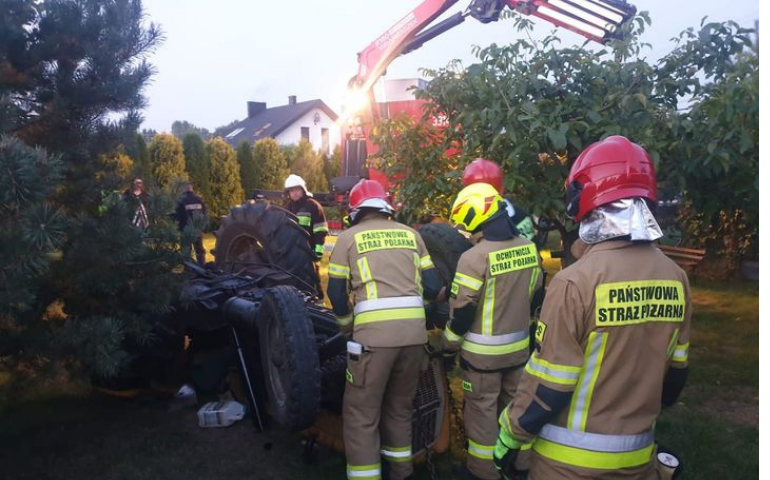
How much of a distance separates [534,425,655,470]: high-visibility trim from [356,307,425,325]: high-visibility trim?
1.51 meters

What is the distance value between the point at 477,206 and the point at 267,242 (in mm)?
2733

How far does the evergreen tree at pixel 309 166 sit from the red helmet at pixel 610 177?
780 inches

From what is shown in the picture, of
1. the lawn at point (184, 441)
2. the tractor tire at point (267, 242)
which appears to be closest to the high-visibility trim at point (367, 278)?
the lawn at point (184, 441)

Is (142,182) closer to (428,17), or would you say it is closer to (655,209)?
(655,209)

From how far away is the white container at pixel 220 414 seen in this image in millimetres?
4375

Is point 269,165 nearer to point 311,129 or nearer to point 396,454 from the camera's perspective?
point 396,454

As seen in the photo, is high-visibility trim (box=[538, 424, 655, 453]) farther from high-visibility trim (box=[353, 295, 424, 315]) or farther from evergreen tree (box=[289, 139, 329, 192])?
evergreen tree (box=[289, 139, 329, 192])

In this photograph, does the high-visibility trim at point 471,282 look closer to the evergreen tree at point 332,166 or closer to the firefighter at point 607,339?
the firefighter at point 607,339

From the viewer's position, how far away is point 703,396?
5.11 meters

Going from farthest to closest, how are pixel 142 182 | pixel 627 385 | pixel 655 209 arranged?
pixel 142 182
pixel 655 209
pixel 627 385

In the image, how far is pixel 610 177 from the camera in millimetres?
1952

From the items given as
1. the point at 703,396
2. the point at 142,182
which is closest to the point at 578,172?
the point at 142,182

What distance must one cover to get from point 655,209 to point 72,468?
3.90 m

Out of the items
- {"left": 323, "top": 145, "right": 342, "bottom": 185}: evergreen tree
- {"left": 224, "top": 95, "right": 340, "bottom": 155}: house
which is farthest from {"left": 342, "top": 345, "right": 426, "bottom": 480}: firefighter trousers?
{"left": 224, "top": 95, "right": 340, "bottom": 155}: house
